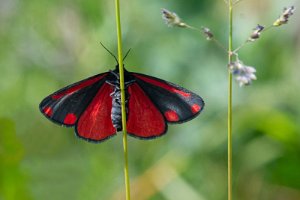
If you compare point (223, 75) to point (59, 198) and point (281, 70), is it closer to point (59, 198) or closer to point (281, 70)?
point (281, 70)

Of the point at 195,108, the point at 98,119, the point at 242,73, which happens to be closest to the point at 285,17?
the point at 242,73

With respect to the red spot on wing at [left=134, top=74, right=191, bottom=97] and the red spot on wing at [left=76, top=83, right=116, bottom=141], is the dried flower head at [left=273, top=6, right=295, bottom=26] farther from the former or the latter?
the red spot on wing at [left=76, top=83, right=116, bottom=141]

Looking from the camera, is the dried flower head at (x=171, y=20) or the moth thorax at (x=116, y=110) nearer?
the dried flower head at (x=171, y=20)

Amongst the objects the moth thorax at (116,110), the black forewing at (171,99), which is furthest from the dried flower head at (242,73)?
the moth thorax at (116,110)

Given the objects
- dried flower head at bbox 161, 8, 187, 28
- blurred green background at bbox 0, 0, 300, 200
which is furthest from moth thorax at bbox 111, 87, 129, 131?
blurred green background at bbox 0, 0, 300, 200

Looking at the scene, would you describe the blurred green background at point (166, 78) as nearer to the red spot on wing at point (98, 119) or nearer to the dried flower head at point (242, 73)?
the red spot on wing at point (98, 119)

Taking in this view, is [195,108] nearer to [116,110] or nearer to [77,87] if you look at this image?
[116,110]

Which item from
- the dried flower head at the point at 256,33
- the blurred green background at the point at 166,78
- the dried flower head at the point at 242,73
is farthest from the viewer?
the blurred green background at the point at 166,78
